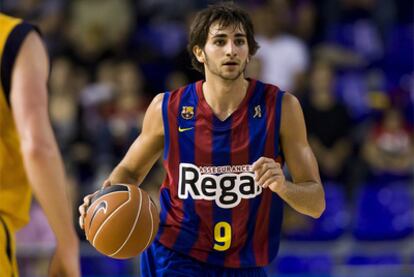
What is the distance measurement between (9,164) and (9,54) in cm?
50

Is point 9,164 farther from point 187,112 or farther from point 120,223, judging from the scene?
point 187,112

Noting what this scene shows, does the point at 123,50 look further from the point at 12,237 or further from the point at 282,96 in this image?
the point at 12,237

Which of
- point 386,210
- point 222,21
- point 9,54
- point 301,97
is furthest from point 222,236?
point 301,97

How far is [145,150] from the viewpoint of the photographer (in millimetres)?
4996

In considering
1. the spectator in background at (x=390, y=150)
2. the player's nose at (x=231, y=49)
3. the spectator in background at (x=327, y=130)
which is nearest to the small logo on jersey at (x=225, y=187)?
the player's nose at (x=231, y=49)

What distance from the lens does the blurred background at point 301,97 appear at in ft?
32.5

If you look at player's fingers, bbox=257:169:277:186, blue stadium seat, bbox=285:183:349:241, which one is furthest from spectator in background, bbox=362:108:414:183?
player's fingers, bbox=257:169:277:186

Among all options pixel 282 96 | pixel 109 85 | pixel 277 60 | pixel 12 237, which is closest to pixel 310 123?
pixel 277 60

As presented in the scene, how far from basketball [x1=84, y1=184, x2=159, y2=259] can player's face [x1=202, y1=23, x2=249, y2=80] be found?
83cm

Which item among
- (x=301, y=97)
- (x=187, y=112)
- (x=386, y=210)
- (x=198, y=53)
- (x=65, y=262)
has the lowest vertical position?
(x=386, y=210)

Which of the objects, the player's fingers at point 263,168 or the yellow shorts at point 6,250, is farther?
the player's fingers at point 263,168

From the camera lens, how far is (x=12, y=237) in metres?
4.00

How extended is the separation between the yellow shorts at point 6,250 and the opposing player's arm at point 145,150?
1.03 meters

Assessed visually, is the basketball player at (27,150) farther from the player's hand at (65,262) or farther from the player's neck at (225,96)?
A: the player's neck at (225,96)
